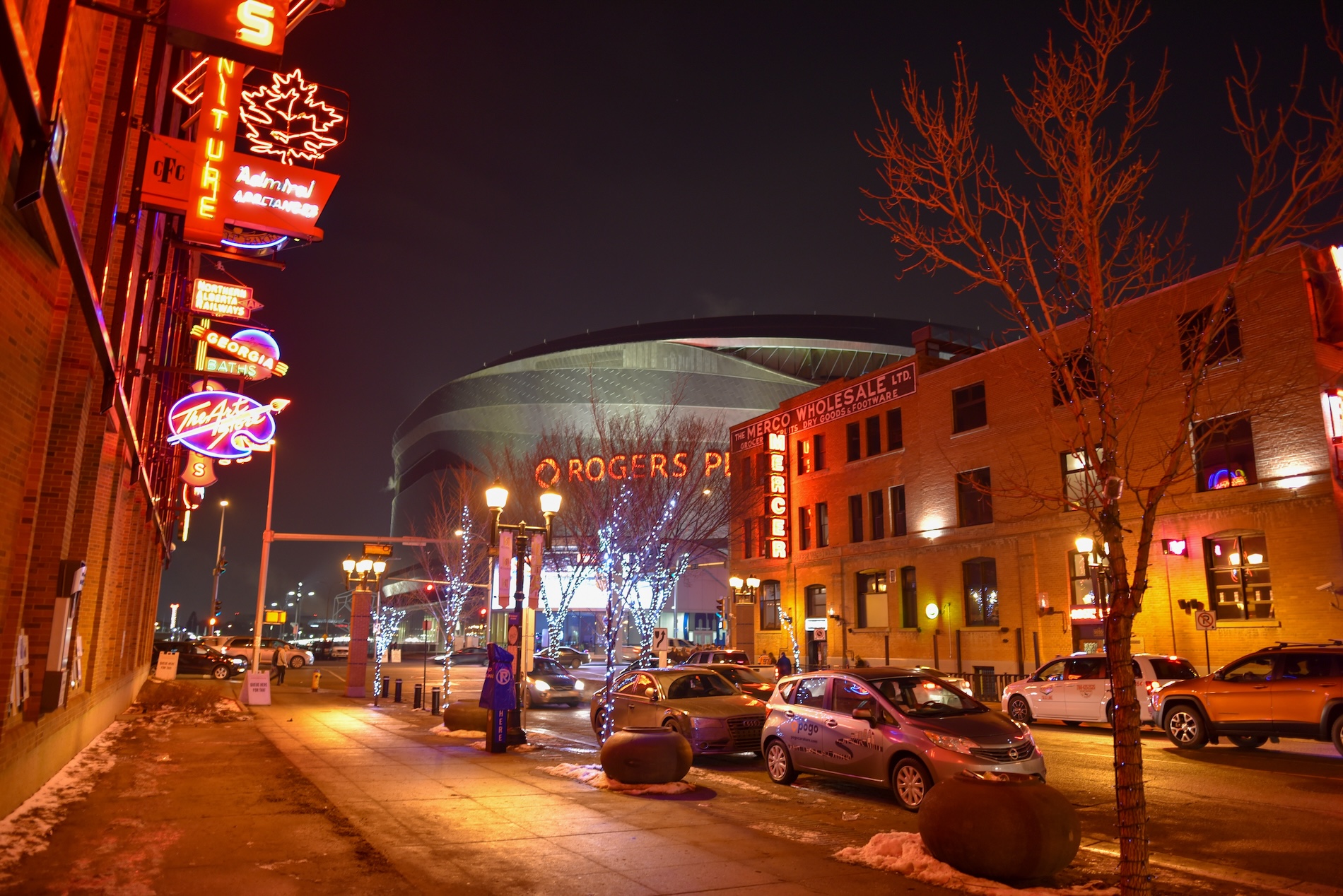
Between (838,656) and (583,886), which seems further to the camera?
(838,656)

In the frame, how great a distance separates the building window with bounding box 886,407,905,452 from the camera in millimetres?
36531

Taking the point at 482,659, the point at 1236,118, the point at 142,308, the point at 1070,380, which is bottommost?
the point at 482,659

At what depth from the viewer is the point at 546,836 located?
8844 millimetres

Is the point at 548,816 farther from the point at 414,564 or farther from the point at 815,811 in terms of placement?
the point at 414,564

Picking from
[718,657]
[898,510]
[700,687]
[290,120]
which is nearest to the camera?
[290,120]

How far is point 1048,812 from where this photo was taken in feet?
23.8

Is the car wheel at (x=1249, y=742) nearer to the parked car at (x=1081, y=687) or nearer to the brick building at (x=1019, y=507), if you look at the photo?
the parked car at (x=1081, y=687)

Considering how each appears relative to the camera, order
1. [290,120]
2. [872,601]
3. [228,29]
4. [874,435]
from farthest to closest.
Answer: [874,435] < [872,601] < [290,120] < [228,29]

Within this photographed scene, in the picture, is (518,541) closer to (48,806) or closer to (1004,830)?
(48,806)

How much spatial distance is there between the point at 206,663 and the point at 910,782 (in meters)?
41.1

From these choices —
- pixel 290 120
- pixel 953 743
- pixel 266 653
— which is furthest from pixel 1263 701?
pixel 266 653

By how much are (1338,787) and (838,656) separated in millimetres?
26526

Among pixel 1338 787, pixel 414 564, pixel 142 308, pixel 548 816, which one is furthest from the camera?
pixel 414 564

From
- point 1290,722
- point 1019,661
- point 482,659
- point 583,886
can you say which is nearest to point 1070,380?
point 583,886
